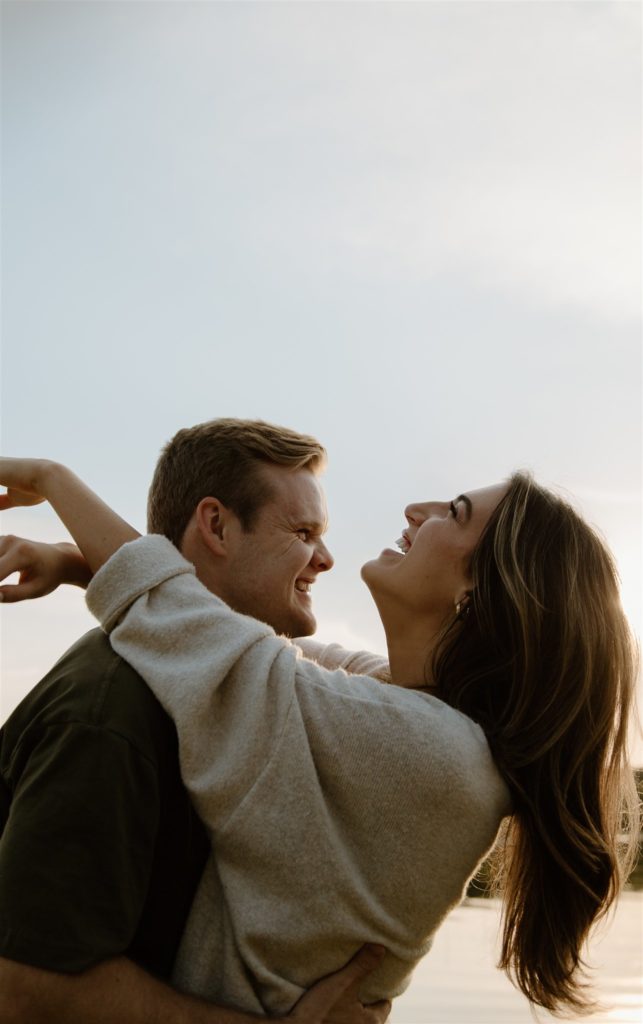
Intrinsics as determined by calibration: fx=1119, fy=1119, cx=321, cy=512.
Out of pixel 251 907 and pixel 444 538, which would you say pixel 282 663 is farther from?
pixel 444 538

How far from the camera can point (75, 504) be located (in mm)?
2633

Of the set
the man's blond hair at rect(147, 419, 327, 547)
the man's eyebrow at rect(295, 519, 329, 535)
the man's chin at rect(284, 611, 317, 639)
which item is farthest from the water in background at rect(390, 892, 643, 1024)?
the man's blond hair at rect(147, 419, 327, 547)

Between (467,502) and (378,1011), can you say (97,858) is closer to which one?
(378,1011)

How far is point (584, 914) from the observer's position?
270cm

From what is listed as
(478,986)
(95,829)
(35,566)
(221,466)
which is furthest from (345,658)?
(478,986)

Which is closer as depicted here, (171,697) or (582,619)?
(171,697)

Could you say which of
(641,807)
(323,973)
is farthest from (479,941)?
(323,973)

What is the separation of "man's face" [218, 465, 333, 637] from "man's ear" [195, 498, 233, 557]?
0.02 m

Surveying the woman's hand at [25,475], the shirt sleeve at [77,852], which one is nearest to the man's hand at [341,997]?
the shirt sleeve at [77,852]

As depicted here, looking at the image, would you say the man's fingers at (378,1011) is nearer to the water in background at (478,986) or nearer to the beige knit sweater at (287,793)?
the beige knit sweater at (287,793)

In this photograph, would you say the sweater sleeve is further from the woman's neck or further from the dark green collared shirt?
the dark green collared shirt

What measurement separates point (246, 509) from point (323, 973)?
1.23 m

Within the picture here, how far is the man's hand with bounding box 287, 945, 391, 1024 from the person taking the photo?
223 centimetres

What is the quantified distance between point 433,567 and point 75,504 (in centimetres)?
89
